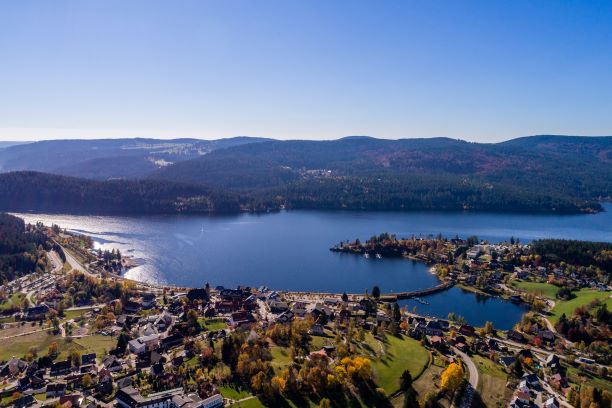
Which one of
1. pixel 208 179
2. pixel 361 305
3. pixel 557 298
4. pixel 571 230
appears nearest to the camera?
pixel 361 305

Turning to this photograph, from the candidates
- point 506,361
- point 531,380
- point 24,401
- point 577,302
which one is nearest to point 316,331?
point 506,361

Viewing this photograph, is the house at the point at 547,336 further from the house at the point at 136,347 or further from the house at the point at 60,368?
the house at the point at 60,368

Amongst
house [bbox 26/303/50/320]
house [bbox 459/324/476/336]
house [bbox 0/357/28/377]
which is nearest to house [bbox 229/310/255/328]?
house [bbox 0/357/28/377]

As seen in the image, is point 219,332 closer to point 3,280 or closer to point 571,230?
point 3,280

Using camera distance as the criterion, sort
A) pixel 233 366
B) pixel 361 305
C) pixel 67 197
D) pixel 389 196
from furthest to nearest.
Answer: pixel 389 196
pixel 67 197
pixel 361 305
pixel 233 366

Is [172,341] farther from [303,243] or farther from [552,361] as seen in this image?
[303,243]

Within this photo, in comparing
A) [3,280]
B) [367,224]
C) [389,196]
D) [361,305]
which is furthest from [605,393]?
[389,196]

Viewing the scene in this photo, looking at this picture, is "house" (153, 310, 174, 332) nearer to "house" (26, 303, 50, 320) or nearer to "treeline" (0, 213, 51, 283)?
"house" (26, 303, 50, 320)
